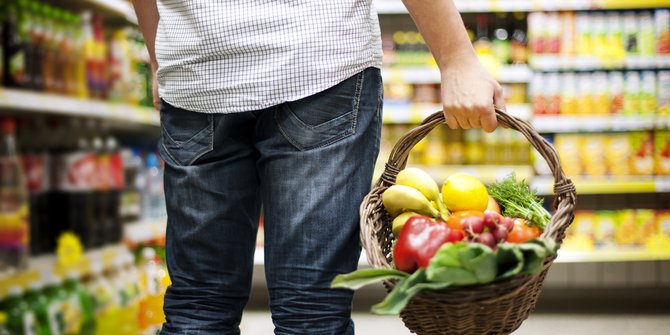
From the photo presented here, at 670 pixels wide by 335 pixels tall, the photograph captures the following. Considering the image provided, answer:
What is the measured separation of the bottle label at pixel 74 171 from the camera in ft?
7.57

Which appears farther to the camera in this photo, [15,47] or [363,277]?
[15,47]

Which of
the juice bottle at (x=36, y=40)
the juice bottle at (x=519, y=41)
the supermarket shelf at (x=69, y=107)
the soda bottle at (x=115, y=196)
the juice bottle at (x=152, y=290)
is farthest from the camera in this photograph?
the juice bottle at (x=519, y=41)

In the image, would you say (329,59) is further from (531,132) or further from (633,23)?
(633,23)

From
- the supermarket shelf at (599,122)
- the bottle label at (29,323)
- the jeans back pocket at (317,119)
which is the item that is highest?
the jeans back pocket at (317,119)

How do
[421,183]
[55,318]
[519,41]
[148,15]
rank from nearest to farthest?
[421,183], [148,15], [55,318], [519,41]

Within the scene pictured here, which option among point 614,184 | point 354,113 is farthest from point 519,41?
point 354,113

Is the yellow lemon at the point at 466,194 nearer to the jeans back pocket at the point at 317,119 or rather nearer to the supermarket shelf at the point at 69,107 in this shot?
the jeans back pocket at the point at 317,119

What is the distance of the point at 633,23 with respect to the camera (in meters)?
4.10

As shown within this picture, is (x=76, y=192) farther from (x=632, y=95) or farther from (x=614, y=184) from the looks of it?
(x=632, y=95)

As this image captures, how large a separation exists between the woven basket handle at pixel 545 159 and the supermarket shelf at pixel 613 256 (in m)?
2.75

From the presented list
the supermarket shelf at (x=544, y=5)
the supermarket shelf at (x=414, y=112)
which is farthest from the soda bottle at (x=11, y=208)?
the supermarket shelf at (x=544, y=5)

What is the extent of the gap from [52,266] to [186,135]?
3.46 feet

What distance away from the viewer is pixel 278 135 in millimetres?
1216

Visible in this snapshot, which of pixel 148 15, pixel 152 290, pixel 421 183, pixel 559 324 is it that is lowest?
pixel 559 324
